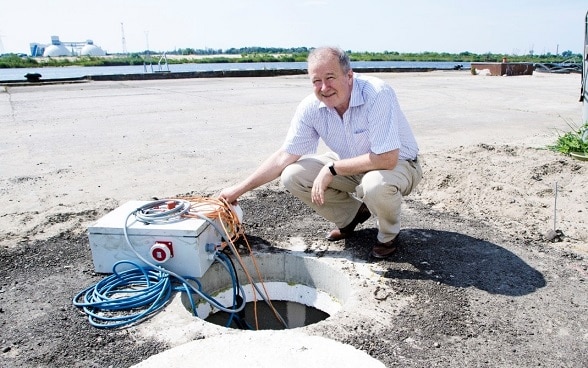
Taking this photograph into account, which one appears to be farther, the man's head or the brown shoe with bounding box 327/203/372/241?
the brown shoe with bounding box 327/203/372/241

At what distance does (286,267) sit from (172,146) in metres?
4.00

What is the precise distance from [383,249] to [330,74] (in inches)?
48.9

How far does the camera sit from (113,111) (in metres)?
11.0

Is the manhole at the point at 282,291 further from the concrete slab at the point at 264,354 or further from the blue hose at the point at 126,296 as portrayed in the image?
the concrete slab at the point at 264,354

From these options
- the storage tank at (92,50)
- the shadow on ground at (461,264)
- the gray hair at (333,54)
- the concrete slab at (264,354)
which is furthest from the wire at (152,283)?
the storage tank at (92,50)

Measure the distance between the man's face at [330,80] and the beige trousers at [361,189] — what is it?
1.76 feet

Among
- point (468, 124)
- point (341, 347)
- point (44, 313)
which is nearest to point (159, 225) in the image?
point (44, 313)

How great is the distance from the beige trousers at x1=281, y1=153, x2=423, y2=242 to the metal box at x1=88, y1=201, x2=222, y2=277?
77 cm

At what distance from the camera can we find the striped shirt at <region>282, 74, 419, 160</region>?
3.14 meters

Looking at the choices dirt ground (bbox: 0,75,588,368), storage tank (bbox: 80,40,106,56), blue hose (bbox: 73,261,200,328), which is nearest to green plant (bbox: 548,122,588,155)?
dirt ground (bbox: 0,75,588,368)

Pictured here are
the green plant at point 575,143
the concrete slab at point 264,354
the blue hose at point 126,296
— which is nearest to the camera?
the concrete slab at point 264,354

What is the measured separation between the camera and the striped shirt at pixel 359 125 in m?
3.14

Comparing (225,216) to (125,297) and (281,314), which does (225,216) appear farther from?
(281,314)

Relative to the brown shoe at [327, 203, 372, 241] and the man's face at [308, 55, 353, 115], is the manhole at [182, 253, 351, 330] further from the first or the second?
the man's face at [308, 55, 353, 115]
